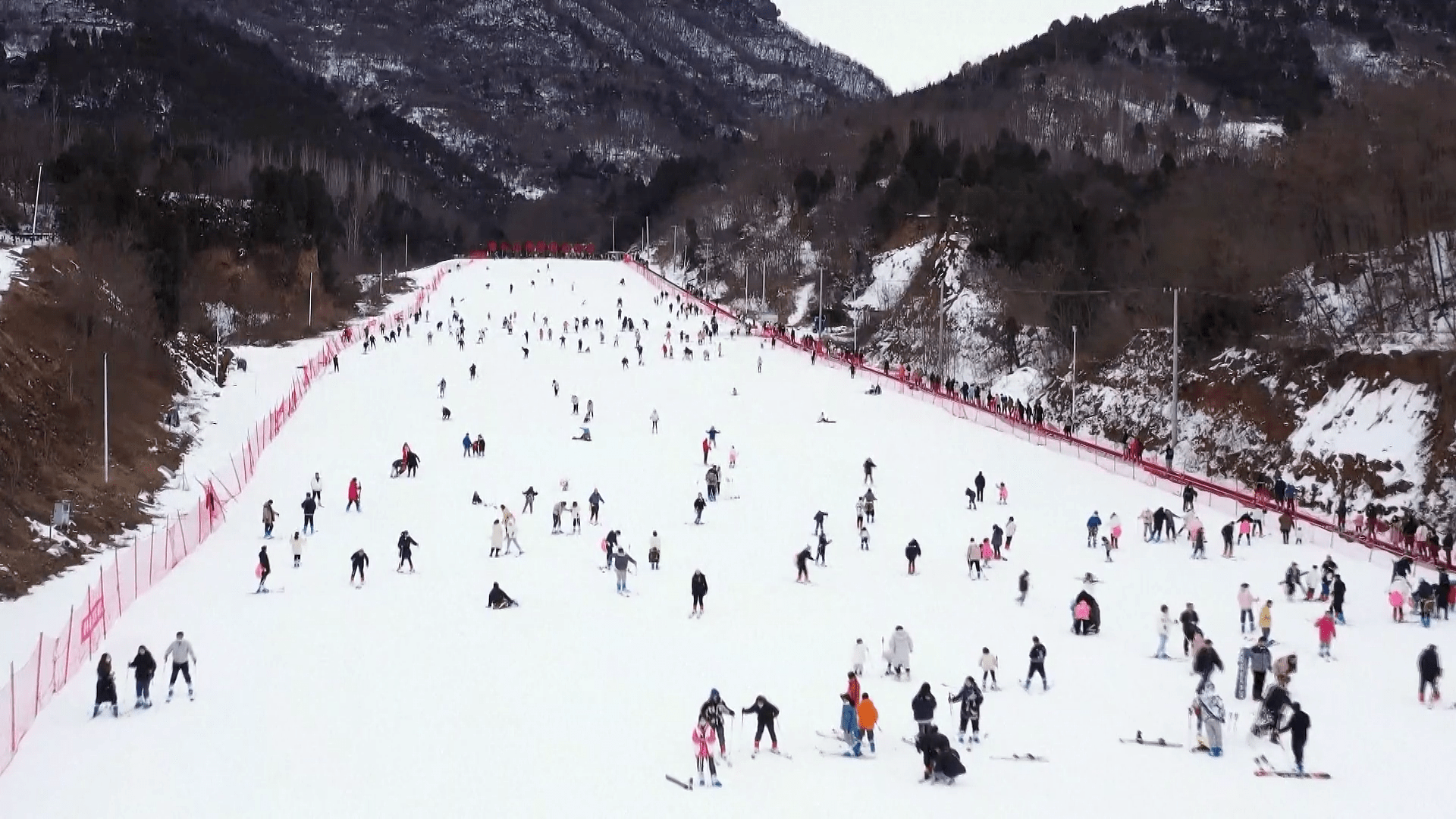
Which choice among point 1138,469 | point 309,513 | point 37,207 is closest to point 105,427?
point 309,513

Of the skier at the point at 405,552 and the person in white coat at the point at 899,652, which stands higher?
the skier at the point at 405,552

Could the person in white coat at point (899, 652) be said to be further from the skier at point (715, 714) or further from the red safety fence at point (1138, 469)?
the red safety fence at point (1138, 469)

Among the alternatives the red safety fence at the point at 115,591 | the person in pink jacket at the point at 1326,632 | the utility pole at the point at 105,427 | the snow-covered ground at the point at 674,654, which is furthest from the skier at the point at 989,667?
the utility pole at the point at 105,427

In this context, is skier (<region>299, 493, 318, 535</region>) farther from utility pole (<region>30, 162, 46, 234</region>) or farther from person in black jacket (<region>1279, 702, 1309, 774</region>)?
utility pole (<region>30, 162, 46, 234</region>)

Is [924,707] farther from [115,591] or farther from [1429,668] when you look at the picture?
[115,591]

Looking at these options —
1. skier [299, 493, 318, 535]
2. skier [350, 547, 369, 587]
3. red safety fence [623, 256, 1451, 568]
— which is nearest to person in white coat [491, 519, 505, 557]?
skier [350, 547, 369, 587]
